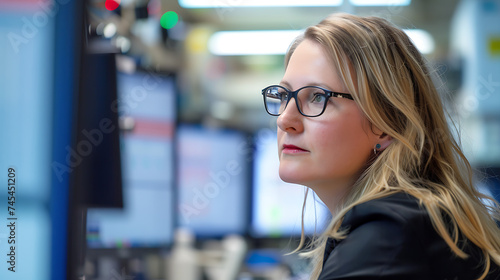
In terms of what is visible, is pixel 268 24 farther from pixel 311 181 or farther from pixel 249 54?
pixel 311 181

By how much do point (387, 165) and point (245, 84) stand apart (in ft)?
15.1

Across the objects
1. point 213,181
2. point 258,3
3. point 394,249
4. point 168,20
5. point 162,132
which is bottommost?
point 394,249

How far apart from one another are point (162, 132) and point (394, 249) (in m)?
1.86

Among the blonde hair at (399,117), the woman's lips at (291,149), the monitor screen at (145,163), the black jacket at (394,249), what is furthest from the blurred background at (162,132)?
the black jacket at (394,249)

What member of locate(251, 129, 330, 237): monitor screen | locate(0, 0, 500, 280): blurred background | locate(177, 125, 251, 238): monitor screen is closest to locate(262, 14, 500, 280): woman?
locate(0, 0, 500, 280): blurred background

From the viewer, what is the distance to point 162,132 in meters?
2.66

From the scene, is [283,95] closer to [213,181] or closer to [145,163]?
[145,163]

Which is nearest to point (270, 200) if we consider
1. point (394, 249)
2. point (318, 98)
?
point (318, 98)

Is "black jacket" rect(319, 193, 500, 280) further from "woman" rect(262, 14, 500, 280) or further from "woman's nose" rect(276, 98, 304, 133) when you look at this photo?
"woman's nose" rect(276, 98, 304, 133)

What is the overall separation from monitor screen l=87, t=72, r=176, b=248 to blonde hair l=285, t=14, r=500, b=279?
4.61 feet

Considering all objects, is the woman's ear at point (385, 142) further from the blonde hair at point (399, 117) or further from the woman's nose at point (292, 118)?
the woman's nose at point (292, 118)

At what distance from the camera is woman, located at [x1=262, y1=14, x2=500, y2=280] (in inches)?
40.9

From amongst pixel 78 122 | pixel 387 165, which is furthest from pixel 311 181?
pixel 78 122

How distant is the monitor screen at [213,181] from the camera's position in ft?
10.2
